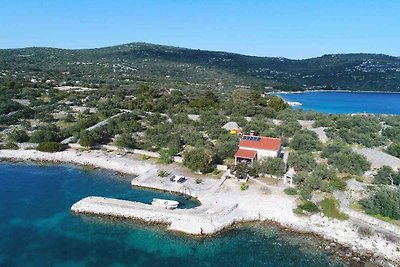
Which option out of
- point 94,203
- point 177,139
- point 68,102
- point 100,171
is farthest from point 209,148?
point 68,102

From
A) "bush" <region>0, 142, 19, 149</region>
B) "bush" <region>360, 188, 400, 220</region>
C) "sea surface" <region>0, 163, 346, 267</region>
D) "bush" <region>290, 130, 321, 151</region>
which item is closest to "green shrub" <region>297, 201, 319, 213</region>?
"sea surface" <region>0, 163, 346, 267</region>

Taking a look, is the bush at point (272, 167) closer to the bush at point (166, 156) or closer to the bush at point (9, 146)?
the bush at point (166, 156)

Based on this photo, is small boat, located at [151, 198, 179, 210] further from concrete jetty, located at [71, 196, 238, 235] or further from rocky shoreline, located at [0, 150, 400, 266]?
rocky shoreline, located at [0, 150, 400, 266]

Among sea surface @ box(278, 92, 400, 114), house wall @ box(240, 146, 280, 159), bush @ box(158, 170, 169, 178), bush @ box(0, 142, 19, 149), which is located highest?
house wall @ box(240, 146, 280, 159)

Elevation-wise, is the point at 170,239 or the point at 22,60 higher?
the point at 22,60

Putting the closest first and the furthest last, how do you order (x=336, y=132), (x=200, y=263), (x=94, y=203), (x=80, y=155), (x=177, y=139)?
(x=200, y=263) → (x=94, y=203) → (x=80, y=155) → (x=177, y=139) → (x=336, y=132)

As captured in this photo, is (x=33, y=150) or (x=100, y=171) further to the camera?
(x=33, y=150)

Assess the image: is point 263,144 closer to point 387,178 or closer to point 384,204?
point 387,178

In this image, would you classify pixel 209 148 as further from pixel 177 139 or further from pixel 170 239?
pixel 170 239
